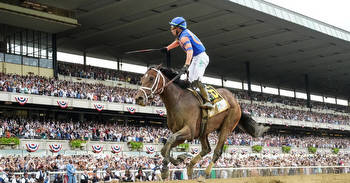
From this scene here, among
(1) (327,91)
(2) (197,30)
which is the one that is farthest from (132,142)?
(1) (327,91)

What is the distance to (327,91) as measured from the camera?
233 ft

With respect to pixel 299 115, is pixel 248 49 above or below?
above

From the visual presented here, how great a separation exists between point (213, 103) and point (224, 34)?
30575 millimetres

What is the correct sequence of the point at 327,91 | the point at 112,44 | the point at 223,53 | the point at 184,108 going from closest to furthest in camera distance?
the point at 184,108 → the point at 112,44 → the point at 223,53 → the point at 327,91

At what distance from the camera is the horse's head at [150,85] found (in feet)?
24.5

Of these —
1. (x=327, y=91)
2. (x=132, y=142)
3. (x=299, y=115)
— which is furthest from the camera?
(x=327, y=91)

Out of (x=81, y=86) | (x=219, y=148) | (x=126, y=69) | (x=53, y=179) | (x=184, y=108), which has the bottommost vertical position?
(x=53, y=179)

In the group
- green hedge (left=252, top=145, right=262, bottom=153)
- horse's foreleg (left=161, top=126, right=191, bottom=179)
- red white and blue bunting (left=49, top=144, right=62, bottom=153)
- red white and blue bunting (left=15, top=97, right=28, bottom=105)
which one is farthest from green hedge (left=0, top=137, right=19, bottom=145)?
green hedge (left=252, top=145, right=262, bottom=153)

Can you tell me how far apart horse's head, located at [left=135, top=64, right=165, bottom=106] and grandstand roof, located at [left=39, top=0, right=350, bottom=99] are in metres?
23.2

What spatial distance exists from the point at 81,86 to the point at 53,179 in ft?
58.1

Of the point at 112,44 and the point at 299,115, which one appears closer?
the point at 112,44

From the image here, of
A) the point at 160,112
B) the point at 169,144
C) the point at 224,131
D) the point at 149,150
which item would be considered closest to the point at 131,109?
the point at 160,112

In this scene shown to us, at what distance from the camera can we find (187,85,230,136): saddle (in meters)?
8.34

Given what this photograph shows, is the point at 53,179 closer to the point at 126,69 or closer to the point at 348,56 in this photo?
the point at 126,69
